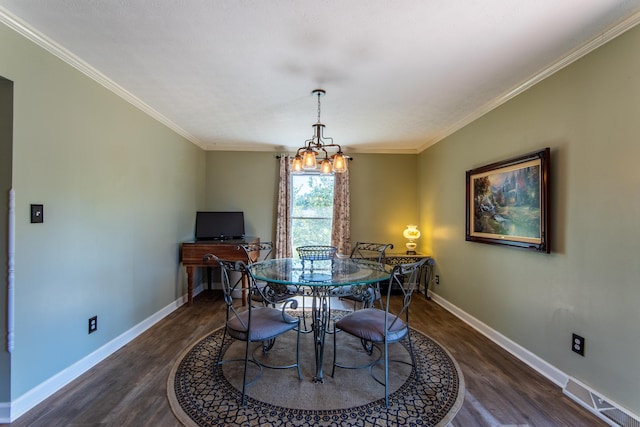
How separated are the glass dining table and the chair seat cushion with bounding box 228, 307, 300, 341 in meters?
0.25

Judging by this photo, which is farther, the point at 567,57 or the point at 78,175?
the point at 78,175

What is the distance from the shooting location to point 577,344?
209cm

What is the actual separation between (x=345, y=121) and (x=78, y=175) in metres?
2.74

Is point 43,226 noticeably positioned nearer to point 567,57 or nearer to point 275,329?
point 275,329

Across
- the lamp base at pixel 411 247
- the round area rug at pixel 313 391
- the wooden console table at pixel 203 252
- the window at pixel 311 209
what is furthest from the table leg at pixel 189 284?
the lamp base at pixel 411 247

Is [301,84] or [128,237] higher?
[301,84]

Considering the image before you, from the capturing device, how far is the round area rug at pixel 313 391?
5.99ft

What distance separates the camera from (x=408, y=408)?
1922 millimetres

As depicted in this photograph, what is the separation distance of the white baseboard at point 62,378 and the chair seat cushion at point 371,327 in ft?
6.83

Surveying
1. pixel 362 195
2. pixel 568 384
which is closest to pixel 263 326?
pixel 568 384

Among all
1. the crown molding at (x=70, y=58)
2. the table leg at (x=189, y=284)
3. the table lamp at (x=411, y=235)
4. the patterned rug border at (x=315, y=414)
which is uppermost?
the crown molding at (x=70, y=58)

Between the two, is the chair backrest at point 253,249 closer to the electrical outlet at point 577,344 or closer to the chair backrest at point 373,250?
the chair backrest at point 373,250

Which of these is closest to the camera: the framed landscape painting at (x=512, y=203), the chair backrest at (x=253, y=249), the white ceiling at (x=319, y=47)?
the white ceiling at (x=319, y=47)

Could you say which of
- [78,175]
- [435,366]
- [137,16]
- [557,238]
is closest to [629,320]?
[557,238]
